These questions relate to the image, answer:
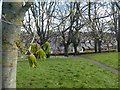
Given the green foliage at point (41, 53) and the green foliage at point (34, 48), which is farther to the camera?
the green foliage at point (34, 48)

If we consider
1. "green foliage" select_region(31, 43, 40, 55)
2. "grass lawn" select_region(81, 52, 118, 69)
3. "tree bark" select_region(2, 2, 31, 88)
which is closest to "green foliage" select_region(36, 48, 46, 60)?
"green foliage" select_region(31, 43, 40, 55)

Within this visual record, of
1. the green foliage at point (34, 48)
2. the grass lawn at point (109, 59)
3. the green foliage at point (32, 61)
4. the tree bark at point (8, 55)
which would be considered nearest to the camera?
the tree bark at point (8, 55)

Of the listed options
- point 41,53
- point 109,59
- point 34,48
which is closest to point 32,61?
point 41,53

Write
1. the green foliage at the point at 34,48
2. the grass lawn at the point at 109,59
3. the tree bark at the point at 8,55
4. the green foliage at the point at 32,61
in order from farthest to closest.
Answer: the grass lawn at the point at 109,59 → the green foliage at the point at 34,48 → the green foliage at the point at 32,61 → the tree bark at the point at 8,55

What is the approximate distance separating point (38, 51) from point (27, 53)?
75 millimetres

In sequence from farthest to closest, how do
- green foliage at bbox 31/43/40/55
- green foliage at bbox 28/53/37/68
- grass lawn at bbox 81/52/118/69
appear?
grass lawn at bbox 81/52/118/69, green foliage at bbox 31/43/40/55, green foliage at bbox 28/53/37/68

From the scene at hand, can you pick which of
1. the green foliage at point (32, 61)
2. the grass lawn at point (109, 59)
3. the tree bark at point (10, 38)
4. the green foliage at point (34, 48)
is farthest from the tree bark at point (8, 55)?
the grass lawn at point (109, 59)

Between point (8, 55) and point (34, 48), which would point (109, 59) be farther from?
point (8, 55)

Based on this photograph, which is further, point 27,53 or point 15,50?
point 27,53

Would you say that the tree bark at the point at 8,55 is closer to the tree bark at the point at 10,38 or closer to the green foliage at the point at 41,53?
the tree bark at the point at 10,38

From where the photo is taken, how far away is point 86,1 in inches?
78.3

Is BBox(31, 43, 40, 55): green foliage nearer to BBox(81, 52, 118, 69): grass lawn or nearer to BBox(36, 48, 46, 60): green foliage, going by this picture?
BBox(36, 48, 46, 60): green foliage

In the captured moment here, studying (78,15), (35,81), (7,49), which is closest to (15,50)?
(7,49)

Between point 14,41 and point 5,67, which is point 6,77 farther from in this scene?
point 14,41
